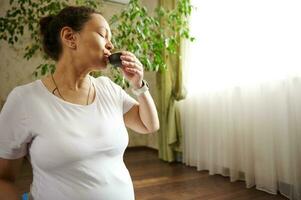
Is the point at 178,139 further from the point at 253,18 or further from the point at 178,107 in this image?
the point at 253,18

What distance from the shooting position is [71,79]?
2.73 feet

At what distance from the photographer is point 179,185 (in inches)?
88.7

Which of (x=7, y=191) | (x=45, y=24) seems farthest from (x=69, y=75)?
(x=7, y=191)

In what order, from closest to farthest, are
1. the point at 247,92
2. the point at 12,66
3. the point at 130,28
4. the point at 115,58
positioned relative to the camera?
the point at 115,58 < the point at 130,28 < the point at 247,92 < the point at 12,66

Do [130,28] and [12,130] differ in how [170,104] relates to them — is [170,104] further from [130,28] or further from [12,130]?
[12,130]

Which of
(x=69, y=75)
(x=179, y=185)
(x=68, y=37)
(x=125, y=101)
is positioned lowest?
(x=179, y=185)

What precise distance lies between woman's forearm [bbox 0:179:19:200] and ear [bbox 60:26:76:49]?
43cm

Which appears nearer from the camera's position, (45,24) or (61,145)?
(61,145)

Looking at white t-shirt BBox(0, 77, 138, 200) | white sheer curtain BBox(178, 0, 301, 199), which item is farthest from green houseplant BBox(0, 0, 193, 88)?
white t-shirt BBox(0, 77, 138, 200)

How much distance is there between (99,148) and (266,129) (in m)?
1.67

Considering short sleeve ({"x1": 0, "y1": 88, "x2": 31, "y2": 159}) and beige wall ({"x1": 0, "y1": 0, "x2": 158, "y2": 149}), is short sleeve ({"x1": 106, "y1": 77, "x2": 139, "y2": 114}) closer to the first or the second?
short sleeve ({"x1": 0, "y1": 88, "x2": 31, "y2": 159})

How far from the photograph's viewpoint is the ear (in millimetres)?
799

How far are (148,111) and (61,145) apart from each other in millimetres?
313

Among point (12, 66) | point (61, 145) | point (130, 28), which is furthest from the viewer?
point (12, 66)
